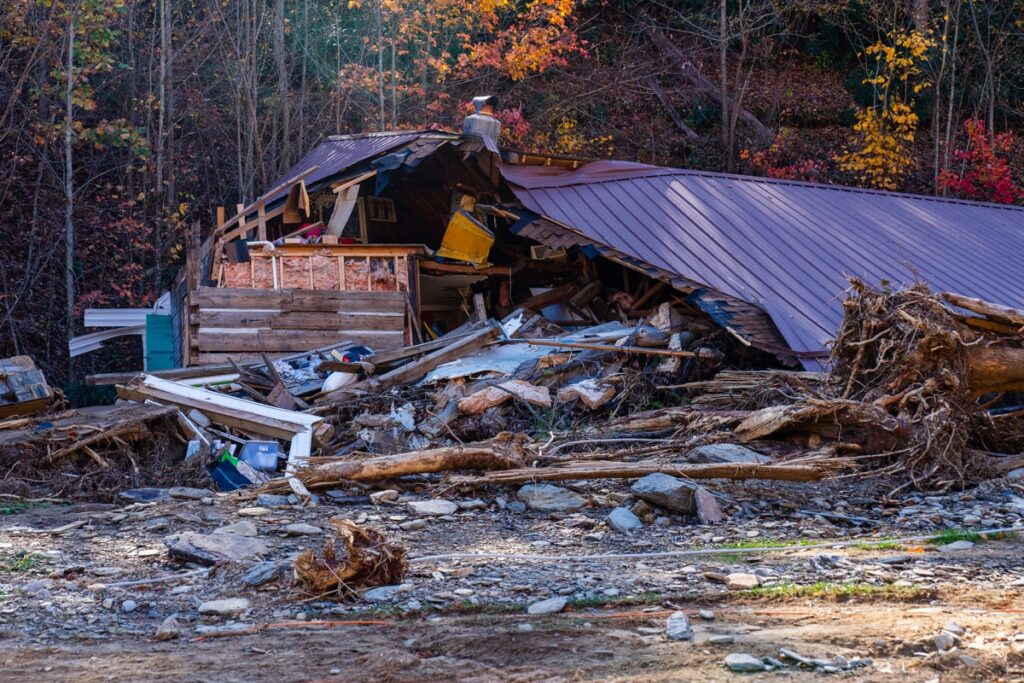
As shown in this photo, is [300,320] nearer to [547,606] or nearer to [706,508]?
[706,508]

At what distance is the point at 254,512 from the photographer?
27.1 ft

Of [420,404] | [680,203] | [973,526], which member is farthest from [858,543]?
[680,203]

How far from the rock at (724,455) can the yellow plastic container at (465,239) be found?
7430mm

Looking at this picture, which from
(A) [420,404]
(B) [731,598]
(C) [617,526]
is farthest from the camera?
(A) [420,404]

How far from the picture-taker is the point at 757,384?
456 inches

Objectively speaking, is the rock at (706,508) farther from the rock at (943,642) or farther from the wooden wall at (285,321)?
the wooden wall at (285,321)

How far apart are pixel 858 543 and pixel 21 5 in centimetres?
1843

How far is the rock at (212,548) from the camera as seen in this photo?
6695mm

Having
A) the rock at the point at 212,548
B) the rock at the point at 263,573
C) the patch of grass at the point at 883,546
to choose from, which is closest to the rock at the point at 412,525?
the rock at the point at 212,548

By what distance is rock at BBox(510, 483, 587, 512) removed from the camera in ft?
28.1

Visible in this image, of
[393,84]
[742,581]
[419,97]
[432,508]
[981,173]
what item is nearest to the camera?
[742,581]

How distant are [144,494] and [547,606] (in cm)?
581

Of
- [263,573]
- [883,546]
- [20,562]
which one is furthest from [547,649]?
[20,562]

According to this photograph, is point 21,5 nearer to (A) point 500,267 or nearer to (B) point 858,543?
(A) point 500,267
